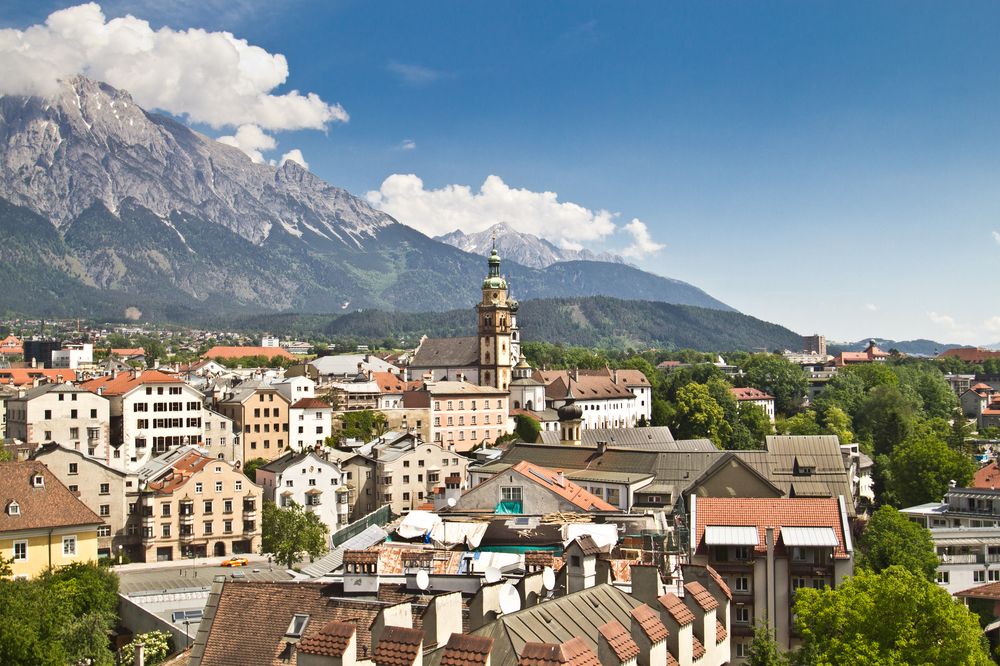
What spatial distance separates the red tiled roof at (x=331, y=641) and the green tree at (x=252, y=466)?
79.5m

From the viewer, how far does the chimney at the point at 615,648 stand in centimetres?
1506

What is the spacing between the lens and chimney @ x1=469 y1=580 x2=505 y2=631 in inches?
757

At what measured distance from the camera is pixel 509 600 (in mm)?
19422

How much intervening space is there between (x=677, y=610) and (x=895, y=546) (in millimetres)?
44599

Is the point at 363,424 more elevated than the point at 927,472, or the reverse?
the point at 363,424

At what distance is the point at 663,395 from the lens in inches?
7520

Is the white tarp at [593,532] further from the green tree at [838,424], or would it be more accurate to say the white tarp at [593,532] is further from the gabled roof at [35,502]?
the green tree at [838,424]

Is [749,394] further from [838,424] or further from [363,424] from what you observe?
[363,424]

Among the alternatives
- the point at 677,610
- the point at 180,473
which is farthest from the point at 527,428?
the point at 677,610

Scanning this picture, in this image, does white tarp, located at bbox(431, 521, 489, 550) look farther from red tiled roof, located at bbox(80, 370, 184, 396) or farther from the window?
red tiled roof, located at bbox(80, 370, 184, 396)

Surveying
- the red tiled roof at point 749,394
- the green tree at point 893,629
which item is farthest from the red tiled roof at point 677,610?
the red tiled roof at point 749,394

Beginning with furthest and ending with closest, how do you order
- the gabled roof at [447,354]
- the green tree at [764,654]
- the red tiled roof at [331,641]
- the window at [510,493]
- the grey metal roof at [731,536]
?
1. the gabled roof at [447,354]
2. the window at [510,493]
3. the grey metal roof at [731,536]
4. the green tree at [764,654]
5. the red tiled roof at [331,641]

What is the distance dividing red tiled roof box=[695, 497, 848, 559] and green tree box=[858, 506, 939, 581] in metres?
13.7

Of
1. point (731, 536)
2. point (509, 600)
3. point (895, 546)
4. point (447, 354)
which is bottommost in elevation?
point (895, 546)
